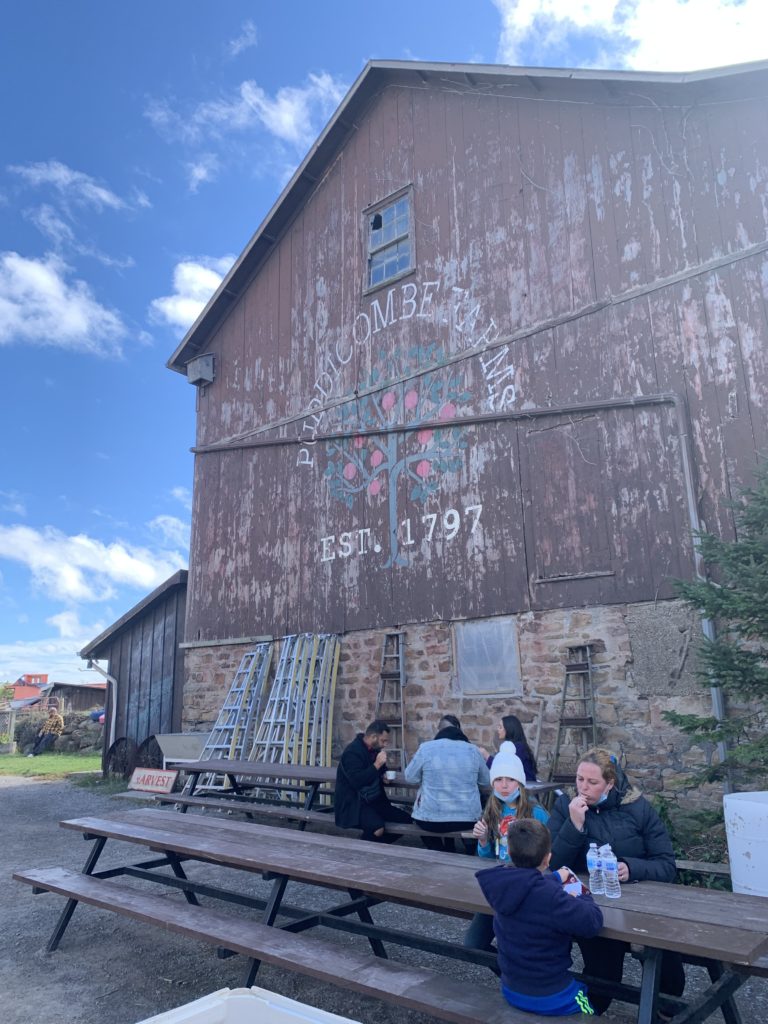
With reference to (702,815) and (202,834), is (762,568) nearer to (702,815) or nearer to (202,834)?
(702,815)

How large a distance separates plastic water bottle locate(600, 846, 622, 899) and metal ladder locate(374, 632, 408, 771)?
6.66 metres

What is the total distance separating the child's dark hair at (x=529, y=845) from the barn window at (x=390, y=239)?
9.49 meters

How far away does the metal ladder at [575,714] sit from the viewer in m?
8.37

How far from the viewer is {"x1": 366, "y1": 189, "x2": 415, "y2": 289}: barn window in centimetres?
1170

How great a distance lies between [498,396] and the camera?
10055 mm

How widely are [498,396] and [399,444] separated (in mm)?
1697

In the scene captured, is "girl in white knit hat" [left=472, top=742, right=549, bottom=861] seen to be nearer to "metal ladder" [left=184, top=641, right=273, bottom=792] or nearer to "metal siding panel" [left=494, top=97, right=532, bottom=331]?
"metal siding panel" [left=494, top=97, right=532, bottom=331]

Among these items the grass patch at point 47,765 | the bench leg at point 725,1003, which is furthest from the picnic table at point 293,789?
the grass patch at point 47,765

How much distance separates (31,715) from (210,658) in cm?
1941

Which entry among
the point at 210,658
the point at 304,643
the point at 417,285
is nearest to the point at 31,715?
the point at 210,658

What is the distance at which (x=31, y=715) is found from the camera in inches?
1144

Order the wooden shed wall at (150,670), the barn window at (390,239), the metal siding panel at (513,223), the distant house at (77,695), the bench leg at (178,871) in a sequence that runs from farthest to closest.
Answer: the distant house at (77,695) < the wooden shed wall at (150,670) < the barn window at (390,239) < the metal siding panel at (513,223) < the bench leg at (178,871)

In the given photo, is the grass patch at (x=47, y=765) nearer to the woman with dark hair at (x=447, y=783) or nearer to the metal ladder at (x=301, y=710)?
the metal ladder at (x=301, y=710)

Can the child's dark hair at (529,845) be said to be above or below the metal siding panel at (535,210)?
below
